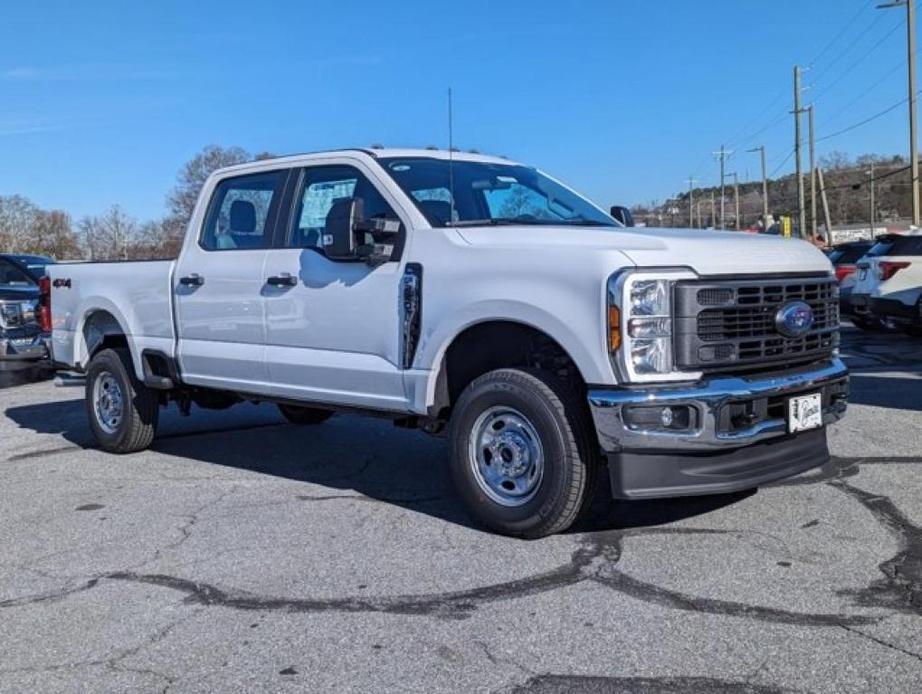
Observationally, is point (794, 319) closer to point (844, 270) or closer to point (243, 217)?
point (243, 217)

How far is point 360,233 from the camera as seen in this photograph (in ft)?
17.8

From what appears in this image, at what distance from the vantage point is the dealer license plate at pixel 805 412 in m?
4.74

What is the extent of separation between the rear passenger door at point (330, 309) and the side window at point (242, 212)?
24cm

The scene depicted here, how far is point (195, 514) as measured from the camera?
574 centimetres

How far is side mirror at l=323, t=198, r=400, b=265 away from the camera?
5.39 meters

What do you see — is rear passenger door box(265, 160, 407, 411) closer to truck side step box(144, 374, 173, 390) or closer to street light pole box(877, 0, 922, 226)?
truck side step box(144, 374, 173, 390)

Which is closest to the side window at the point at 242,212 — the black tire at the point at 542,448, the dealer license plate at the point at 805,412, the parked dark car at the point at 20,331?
the black tire at the point at 542,448

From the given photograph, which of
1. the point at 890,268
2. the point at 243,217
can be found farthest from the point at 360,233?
the point at 890,268

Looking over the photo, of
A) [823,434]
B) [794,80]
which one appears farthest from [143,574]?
[794,80]

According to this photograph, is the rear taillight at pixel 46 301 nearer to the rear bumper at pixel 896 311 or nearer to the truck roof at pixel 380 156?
the truck roof at pixel 380 156

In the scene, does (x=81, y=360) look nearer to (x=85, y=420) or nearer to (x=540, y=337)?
(x=85, y=420)

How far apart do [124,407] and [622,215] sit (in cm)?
426

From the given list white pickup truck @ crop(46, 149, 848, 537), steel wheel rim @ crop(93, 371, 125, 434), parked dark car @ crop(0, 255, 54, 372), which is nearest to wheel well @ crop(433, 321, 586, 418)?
white pickup truck @ crop(46, 149, 848, 537)

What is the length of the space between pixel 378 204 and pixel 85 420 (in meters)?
5.37
